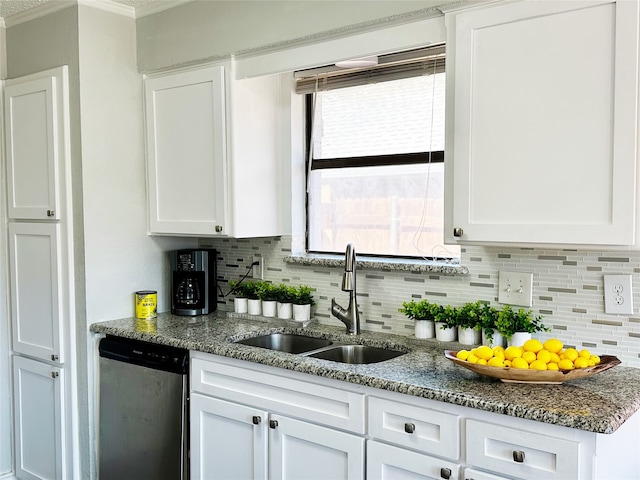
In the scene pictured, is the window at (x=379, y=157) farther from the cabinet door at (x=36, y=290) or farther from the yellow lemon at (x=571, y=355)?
the cabinet door at (x=36, y=290)

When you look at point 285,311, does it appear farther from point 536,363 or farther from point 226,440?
point 536,363

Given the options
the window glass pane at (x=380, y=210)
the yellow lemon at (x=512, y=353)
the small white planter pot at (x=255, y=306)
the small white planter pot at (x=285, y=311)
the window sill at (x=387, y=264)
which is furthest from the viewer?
the small white planter pot at (x=255, y=306)

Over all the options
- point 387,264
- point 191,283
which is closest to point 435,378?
point 387,264

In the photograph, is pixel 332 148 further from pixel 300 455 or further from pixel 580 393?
pixel 580 393

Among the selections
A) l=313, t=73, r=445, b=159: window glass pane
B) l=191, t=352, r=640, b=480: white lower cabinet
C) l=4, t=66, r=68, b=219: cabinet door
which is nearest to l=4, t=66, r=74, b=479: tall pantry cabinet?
l=4, t=66, r=68, b=219: cabinet door

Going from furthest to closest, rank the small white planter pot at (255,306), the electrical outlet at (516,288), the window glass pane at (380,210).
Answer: the small white planter pot at (255,306) < the window glass pane at (380,210) < the electrical outlet at (516,288)

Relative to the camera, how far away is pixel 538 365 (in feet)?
6.09

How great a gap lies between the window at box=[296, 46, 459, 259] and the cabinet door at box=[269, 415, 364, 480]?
37.1 inches

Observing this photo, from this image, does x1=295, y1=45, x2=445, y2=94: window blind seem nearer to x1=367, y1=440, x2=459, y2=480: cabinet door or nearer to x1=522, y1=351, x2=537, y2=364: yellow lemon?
x1=522, y1=351, x2=537, y2=364: yellow lemon

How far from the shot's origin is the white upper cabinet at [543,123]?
1804 mm

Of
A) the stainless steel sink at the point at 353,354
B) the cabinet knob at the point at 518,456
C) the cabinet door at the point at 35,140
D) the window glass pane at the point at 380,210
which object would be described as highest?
the cabinet door at the point at 35,140

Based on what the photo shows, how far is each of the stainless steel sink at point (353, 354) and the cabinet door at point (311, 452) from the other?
38 cm

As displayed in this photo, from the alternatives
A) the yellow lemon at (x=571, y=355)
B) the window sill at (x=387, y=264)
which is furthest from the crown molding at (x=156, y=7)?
the yellow lemon at (x=571, y=355)

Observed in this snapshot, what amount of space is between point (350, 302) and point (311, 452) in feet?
2.25
